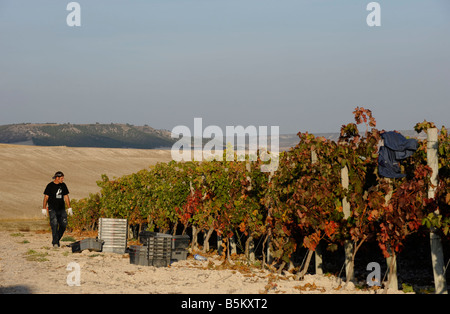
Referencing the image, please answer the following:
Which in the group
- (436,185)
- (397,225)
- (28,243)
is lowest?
(28,243)

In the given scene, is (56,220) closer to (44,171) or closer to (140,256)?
(140,256)

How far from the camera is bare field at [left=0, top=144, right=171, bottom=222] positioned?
35.2 meters

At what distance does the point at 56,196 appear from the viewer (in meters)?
14.7

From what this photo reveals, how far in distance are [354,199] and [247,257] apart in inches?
157

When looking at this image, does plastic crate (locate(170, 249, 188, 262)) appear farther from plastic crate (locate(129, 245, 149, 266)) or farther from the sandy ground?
plastic crate (locate(129, 245, 149, 266))

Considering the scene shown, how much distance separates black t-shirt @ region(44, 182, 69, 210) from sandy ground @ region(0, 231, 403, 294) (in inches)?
59.9

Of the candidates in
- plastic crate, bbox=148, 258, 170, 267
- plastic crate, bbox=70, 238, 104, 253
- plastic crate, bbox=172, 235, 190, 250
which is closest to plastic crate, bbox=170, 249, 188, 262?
plastic crate, bbox=172, 235, 190, 250

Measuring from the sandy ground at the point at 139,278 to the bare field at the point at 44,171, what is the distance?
Result: 17654mm

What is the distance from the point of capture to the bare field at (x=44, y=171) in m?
35.2

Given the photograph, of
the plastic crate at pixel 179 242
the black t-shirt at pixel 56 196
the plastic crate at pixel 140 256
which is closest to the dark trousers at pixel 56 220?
the black t-shirt at pixel 56 196

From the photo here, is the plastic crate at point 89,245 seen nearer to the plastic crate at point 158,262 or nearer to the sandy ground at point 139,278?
the sandy ground at point 139,278

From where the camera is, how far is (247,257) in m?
12.6

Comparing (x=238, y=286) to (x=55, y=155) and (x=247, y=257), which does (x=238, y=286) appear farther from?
(x=55, y=155)
